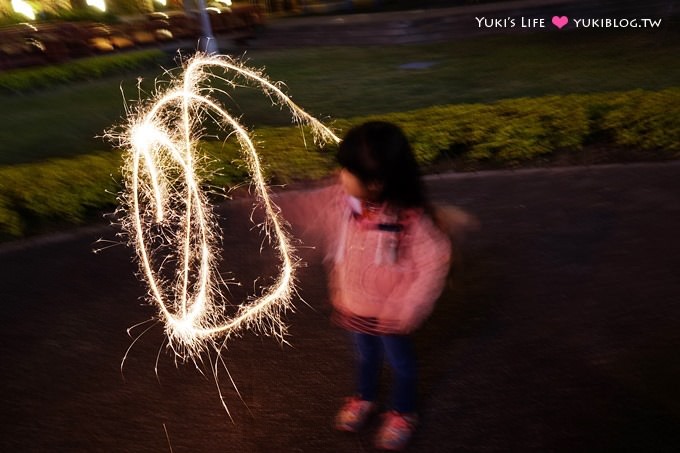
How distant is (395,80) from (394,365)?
1128 cm

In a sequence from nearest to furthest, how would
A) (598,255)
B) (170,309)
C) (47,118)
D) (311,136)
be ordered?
(170,309), (598,255), (311,136), (47,118)

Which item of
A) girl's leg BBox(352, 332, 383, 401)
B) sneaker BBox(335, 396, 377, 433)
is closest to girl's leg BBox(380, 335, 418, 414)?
girl's leg BBox(352, 332, 383, 401)

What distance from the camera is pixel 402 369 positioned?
3035 mm

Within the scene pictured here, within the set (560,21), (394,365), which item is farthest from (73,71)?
(394,365)

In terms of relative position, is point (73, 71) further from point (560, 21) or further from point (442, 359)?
point (442, 359)

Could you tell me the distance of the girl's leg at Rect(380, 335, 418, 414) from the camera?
2949mm

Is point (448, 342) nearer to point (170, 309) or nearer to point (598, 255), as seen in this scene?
point (598, 255)

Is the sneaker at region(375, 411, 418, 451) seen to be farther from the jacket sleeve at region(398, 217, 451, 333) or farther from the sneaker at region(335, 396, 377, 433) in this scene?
the jacket sleeve at region(398, 217, 451, 333)

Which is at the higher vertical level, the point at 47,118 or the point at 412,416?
the point at 47,118

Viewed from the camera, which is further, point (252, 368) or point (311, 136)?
point (311, 136)

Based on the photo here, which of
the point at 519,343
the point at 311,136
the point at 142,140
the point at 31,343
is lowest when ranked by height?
the point at 519,343

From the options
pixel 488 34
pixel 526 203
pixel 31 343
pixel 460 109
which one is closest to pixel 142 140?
pixel 31 343

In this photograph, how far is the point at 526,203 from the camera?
6.21 metres

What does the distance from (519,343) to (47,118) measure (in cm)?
1144
